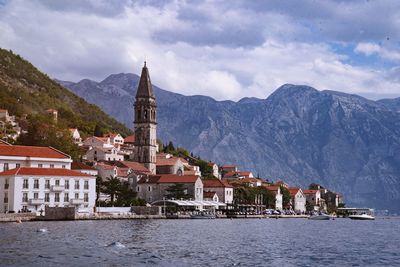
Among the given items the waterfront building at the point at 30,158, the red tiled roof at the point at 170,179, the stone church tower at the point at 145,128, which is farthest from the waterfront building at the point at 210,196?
the waterfront building at the point at 30,158

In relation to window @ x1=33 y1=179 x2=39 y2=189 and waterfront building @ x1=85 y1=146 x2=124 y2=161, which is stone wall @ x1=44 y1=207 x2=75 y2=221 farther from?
waterfront building @ x1=85 y1=146 x2=124 y2=161

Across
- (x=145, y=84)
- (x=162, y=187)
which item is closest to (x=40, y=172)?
(x=162, y=187)

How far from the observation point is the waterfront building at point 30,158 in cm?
11169

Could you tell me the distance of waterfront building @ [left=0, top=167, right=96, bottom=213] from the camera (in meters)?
101

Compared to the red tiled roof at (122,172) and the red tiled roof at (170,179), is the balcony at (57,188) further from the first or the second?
the red tiled roof at (170,179)

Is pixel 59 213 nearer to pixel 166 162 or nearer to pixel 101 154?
pixel 101 154

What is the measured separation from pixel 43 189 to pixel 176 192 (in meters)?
43.8

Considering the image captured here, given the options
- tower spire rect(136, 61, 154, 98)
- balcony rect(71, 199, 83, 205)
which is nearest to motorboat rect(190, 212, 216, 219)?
balcony rect(71, 199, 83, 205)

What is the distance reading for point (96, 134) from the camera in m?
197

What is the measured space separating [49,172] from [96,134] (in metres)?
89.9

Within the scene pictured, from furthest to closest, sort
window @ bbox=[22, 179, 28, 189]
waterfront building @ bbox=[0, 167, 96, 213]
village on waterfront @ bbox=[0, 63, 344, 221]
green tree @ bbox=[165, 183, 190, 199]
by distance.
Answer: green tree @ bbox=[165, 183, 190, 199] < village on waterfront @ bbox=[0, 63, 344, 221] < window @ bbox=[22, 179, 28, 189] < waterfront building @ bbox=[0, 167, 96, 213]

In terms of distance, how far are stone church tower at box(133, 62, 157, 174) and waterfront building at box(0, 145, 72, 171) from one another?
144ft

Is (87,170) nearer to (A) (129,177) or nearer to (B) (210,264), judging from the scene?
(A) (129,177)

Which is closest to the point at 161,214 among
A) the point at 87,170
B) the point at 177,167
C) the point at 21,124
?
the point at 87,170
